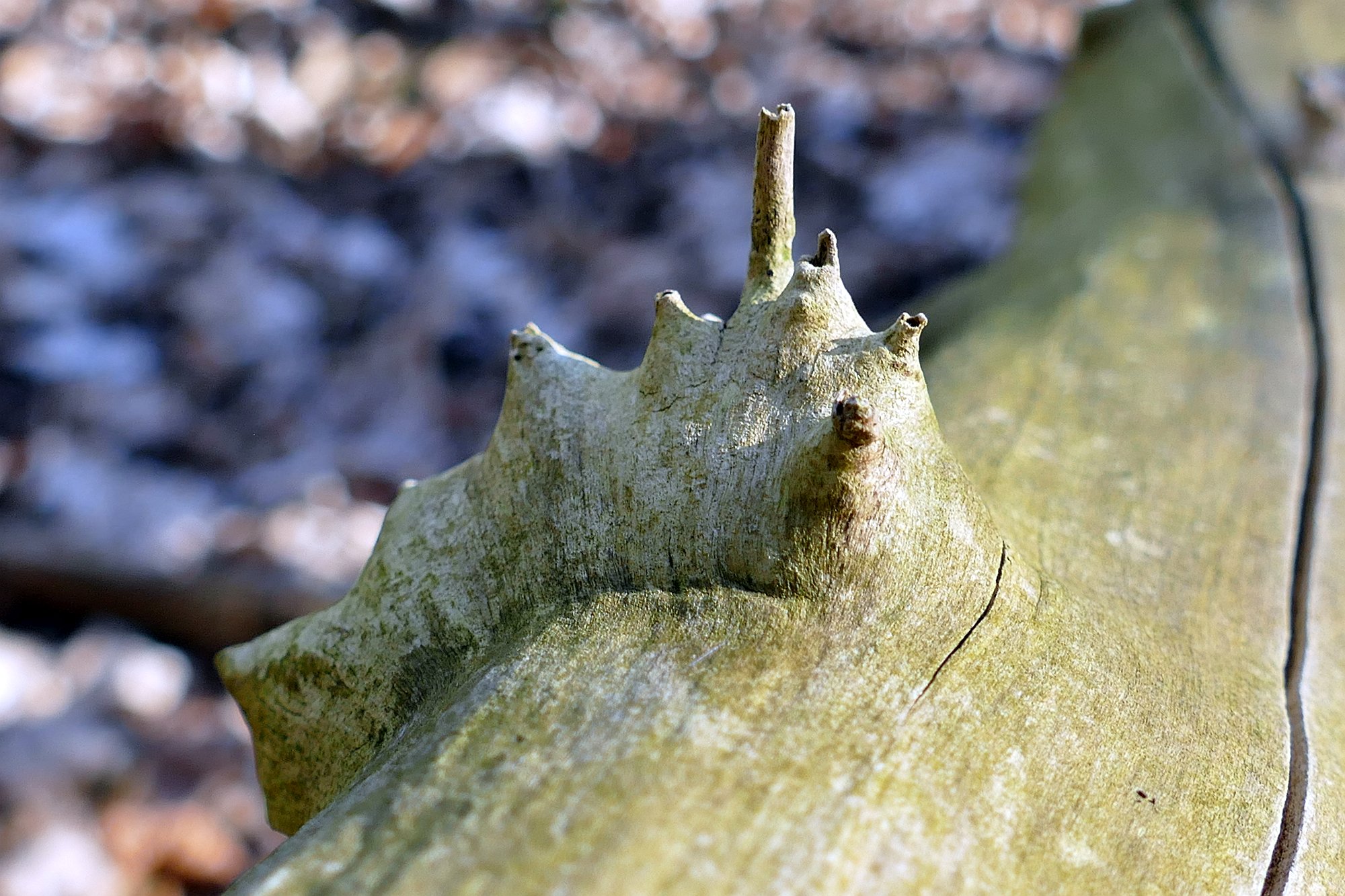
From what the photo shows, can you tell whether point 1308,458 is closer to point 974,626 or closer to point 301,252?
point 974,626

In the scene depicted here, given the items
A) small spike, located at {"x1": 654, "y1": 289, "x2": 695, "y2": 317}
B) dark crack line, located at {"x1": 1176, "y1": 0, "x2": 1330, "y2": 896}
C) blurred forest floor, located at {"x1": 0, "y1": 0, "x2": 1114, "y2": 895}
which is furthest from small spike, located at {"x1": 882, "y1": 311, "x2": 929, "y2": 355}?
blurred forest floor, located at {"x1": 0, "y1": 0, "x2": 1114, "y2": 895}

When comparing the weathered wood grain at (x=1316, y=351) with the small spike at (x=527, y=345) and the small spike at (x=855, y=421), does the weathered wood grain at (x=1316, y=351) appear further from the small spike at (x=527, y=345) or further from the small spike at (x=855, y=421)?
the small spike at (x=527, y=345)

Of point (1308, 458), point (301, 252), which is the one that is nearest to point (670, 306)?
point (1308, 458)

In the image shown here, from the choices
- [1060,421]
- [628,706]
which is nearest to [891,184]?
[1060,421]

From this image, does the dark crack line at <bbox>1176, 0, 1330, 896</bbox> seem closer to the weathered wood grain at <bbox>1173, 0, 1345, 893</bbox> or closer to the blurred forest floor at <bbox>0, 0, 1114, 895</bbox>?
the weathered wood grain at <bbox>1173, 0, 1345, 893</bbox>

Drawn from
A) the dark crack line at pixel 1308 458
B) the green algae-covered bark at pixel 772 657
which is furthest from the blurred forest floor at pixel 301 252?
the green algae-covered bark at pixel 772 657

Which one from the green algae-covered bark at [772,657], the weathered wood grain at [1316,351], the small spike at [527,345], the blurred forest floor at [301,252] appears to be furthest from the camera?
the blurred forest floor at [301,252]
